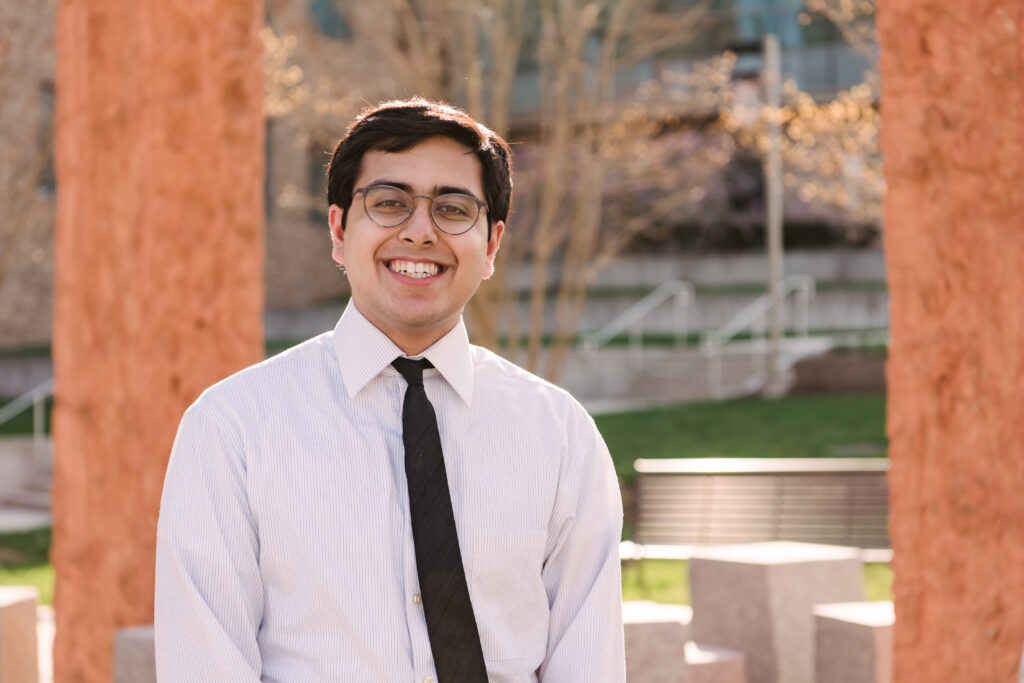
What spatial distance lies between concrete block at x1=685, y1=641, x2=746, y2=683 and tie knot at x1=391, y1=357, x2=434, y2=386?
119 inches

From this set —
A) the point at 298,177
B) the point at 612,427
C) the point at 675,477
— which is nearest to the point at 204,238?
the point at 675,477

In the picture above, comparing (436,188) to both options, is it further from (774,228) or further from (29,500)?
(774,228)

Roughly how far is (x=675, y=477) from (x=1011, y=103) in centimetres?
781

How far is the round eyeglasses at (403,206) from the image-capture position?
9.11ft

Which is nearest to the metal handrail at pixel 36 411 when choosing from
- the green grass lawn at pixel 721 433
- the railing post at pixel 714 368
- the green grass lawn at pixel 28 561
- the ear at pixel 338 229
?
the green grass lawn at pixel 721 433

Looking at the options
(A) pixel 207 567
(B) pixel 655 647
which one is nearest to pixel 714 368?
(B) pixel 655 647

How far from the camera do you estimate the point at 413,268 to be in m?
2.79

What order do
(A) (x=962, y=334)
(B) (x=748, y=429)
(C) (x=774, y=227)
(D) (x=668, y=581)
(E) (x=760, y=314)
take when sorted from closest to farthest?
(A) (x=962, y=334) < (D) (x=668, y=581) < (B) (x=748, y=429) < (C) (x=774, y=227) < (E) (x=760, y=314)

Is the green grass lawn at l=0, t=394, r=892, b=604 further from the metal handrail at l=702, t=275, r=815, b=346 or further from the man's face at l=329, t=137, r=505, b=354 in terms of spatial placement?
the man's face at l=329, t=137, r=505, b=354

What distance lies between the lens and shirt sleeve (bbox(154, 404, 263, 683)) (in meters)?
2.55

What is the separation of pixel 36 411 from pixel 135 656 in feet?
43.0

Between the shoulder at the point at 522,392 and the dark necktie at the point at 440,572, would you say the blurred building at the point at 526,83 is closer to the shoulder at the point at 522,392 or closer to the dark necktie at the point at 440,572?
the shoulder at the point at 522,392

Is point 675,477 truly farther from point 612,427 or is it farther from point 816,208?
point 816,208

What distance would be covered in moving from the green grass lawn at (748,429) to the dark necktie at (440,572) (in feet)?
40.4
